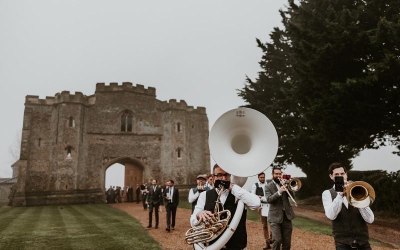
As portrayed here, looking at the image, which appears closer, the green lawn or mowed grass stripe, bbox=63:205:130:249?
the green lawn

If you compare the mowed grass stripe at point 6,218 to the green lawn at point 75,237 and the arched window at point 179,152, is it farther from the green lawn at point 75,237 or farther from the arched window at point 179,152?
the arched window at point 179,152

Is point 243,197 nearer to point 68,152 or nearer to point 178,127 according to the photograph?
point 68,152

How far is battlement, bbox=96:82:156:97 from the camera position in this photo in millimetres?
36594

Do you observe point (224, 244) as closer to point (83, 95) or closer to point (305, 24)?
point (305, 24)

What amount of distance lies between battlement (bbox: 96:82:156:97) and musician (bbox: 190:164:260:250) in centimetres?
3340

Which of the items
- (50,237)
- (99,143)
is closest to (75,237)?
(50,237)

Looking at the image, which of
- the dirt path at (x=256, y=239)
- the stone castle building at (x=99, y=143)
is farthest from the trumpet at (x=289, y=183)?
the stone castle building at (x=99, y=143)

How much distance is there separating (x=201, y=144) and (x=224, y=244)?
34.5 metres

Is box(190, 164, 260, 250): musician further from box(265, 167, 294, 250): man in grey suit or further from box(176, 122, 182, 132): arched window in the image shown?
box(176, 122, 182, 132): arched window

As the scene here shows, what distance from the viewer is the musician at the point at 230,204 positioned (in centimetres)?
458

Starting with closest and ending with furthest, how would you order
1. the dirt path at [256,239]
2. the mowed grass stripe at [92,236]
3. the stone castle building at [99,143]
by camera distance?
1. the dirt path at [256,239]
2. the mowed grass stripe at [92,236]
3. the stone castle building at [99,143]

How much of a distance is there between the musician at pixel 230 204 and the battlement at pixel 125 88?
3340 centimetres

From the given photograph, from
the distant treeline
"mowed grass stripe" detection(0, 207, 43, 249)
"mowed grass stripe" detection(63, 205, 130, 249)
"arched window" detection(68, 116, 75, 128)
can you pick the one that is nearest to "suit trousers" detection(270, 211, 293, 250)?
"mowed grass stripe" detection(63, 205, 130, 249)

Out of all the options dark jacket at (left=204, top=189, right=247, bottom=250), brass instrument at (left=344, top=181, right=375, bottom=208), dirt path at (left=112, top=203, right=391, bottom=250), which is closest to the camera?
brass instrument at (left=344, top=181, right=375, bottom=208)
